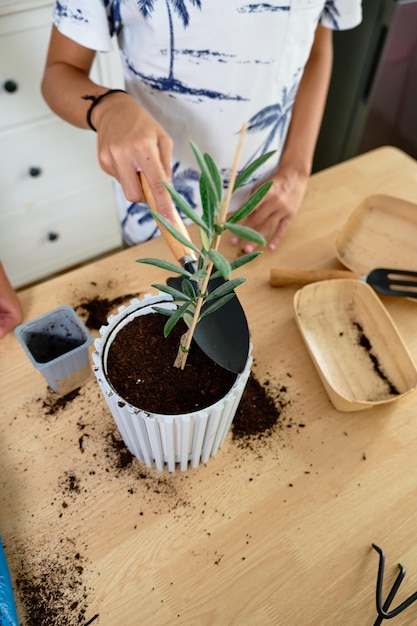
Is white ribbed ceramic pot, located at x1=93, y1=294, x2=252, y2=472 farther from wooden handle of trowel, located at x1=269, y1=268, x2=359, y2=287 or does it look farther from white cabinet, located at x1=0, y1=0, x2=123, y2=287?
white cabinet, located at x1=0, y1=0, x2=123, y2=287

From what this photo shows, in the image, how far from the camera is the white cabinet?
3.78 ft

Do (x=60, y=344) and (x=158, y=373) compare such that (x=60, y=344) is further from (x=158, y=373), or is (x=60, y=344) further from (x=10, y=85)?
(x=10, y=85)

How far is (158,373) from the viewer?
523 millimetres

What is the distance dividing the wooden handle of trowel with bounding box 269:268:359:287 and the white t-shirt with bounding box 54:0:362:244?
26 centimetres

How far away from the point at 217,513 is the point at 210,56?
641 millimetres

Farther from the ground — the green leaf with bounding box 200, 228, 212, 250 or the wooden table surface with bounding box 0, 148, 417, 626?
the green leaf with bounding box 200, 228, 212, 250

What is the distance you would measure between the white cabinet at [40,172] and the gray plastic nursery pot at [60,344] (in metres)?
0.83

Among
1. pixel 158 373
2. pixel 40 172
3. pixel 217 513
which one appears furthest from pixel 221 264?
pixel 40 172

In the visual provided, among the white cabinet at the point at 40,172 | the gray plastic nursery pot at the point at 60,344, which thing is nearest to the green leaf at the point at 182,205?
the gray plastic nursery pot at the point at 60,344

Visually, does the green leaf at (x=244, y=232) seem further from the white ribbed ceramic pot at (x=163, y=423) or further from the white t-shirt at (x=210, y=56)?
the white t-shirt at (x=210, y=56)

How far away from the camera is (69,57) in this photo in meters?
0.79

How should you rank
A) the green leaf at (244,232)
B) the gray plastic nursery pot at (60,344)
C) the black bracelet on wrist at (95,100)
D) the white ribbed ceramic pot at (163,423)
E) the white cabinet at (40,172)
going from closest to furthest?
the green leaf at (244,232), the white ribbed ceramic pot at (163,423), the gray plastic nursery pot at (60,344), the black bracelet on wrist at (95,100), the white cabinet at (40,172)

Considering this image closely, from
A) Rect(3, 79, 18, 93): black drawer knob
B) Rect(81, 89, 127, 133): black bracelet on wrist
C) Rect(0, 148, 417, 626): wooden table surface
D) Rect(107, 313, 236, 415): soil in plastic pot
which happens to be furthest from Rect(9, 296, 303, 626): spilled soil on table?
Rect(3, 79, 18, 93): black drawer knob

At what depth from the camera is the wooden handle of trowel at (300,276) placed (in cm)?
75
